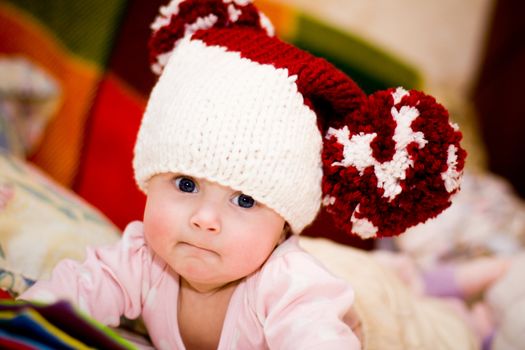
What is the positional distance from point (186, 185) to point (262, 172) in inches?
3.5

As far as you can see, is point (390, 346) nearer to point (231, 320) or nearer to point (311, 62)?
point (231, 320)

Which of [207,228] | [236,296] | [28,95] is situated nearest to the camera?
[207,228]

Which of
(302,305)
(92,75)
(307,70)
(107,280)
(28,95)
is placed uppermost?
(307,70)

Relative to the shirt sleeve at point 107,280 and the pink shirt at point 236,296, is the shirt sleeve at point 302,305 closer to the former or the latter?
the pink shirt at point 236,296

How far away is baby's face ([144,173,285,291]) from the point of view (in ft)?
2.05

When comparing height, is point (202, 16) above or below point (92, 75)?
above

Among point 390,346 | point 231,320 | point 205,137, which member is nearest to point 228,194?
point 205,137

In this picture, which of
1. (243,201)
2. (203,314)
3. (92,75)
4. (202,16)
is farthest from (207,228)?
(92,75)

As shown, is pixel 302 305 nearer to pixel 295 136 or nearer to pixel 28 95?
pixel 295 136

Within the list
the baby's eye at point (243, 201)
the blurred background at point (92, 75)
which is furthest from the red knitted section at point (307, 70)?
the blurred background at point (92, 75)

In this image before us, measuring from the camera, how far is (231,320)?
72cm

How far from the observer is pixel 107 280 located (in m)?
0.72

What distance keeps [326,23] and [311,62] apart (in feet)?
3.14

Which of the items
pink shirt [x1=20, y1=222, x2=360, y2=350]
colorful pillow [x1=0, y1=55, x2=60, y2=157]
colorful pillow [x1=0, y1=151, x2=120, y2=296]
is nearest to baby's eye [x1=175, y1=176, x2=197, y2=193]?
pink shirt [x1=20, y1=222, x2=360, y2=350]
